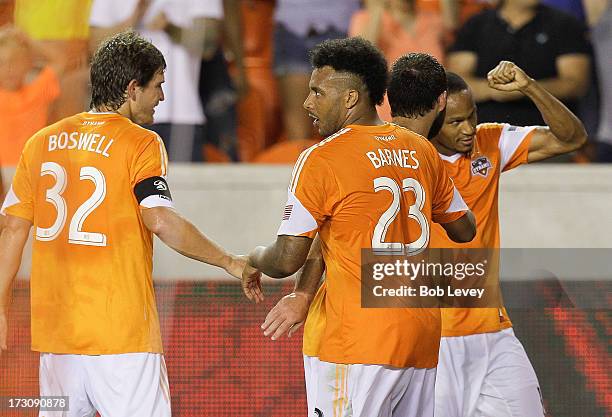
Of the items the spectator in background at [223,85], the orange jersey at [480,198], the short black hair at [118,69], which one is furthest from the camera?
the spectator in background at [223,85]

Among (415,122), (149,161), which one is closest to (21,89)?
(149,161)

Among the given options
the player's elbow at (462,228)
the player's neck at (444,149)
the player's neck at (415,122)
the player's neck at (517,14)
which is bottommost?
the player's elbow at (462,228)

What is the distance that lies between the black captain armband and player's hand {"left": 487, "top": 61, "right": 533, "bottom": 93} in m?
1.66

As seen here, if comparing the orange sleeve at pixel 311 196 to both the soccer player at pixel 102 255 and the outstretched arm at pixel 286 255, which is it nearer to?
the outstretched arm at pixel 286 255

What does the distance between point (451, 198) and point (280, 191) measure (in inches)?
128

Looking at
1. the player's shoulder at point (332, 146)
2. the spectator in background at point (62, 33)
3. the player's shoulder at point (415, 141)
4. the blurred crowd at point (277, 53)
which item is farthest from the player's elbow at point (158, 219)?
the spectator in background at point (62, 33)

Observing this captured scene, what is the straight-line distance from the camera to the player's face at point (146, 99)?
4.53 m

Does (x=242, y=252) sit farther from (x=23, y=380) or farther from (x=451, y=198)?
(x=451, y=198)

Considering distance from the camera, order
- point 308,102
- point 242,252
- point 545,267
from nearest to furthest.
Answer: point 308,102, point 545,267, point 242,252

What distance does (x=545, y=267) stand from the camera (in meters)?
6.36

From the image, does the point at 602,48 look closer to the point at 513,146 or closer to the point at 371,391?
the point at 513,146

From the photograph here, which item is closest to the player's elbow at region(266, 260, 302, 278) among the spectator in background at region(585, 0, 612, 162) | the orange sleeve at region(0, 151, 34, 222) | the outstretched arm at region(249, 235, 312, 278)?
the outstretched arm at region(249, 235, 312, 278)

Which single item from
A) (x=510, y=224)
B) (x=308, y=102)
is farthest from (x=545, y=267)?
(x=308, y=102)

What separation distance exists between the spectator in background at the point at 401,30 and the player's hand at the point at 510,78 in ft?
9.13
